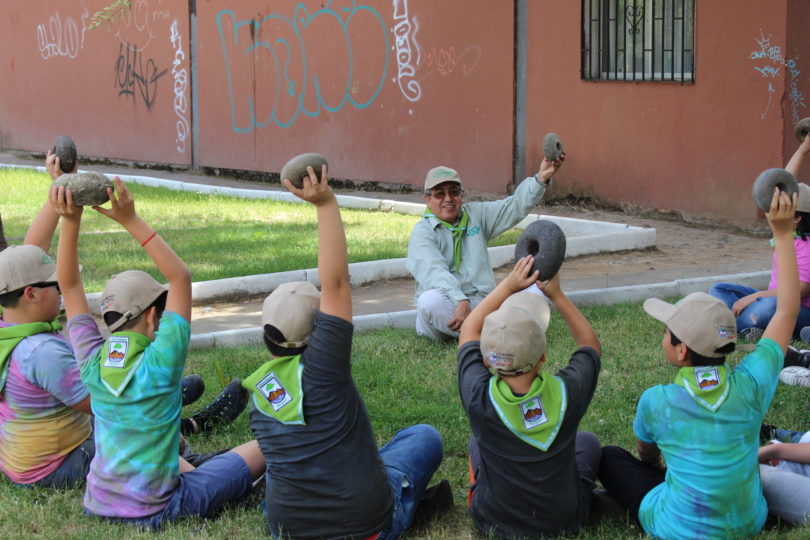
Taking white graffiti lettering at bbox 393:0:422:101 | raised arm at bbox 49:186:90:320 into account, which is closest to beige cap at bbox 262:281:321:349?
raised arm at bbox 49:186:90:320

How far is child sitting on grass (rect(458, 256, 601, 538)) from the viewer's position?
3650 millimetres

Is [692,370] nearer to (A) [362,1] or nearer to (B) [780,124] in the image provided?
(B) [780,124]

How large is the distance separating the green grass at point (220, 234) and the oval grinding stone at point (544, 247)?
5485 millimetres

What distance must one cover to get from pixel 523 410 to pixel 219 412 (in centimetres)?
222

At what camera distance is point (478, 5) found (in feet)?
46.8

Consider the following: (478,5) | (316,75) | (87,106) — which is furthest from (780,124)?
(87,106)

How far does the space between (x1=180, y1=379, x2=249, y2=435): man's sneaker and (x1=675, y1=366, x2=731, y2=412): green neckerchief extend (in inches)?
100

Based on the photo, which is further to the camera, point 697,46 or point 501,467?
point 697,46

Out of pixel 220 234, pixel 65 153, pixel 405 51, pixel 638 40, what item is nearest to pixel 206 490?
pixel 65 153

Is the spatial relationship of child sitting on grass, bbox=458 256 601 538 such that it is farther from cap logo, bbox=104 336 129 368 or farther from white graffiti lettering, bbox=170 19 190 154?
white graffiti lettering, bbox=170 19 190 154

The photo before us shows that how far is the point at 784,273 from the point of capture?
13.1 feet

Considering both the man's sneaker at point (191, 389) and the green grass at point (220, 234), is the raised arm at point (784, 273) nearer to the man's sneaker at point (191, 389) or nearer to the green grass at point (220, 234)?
the man's sneaker at point (191, 389)

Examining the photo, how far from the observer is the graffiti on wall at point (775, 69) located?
1095 cm

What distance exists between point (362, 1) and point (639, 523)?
43.3 ft
